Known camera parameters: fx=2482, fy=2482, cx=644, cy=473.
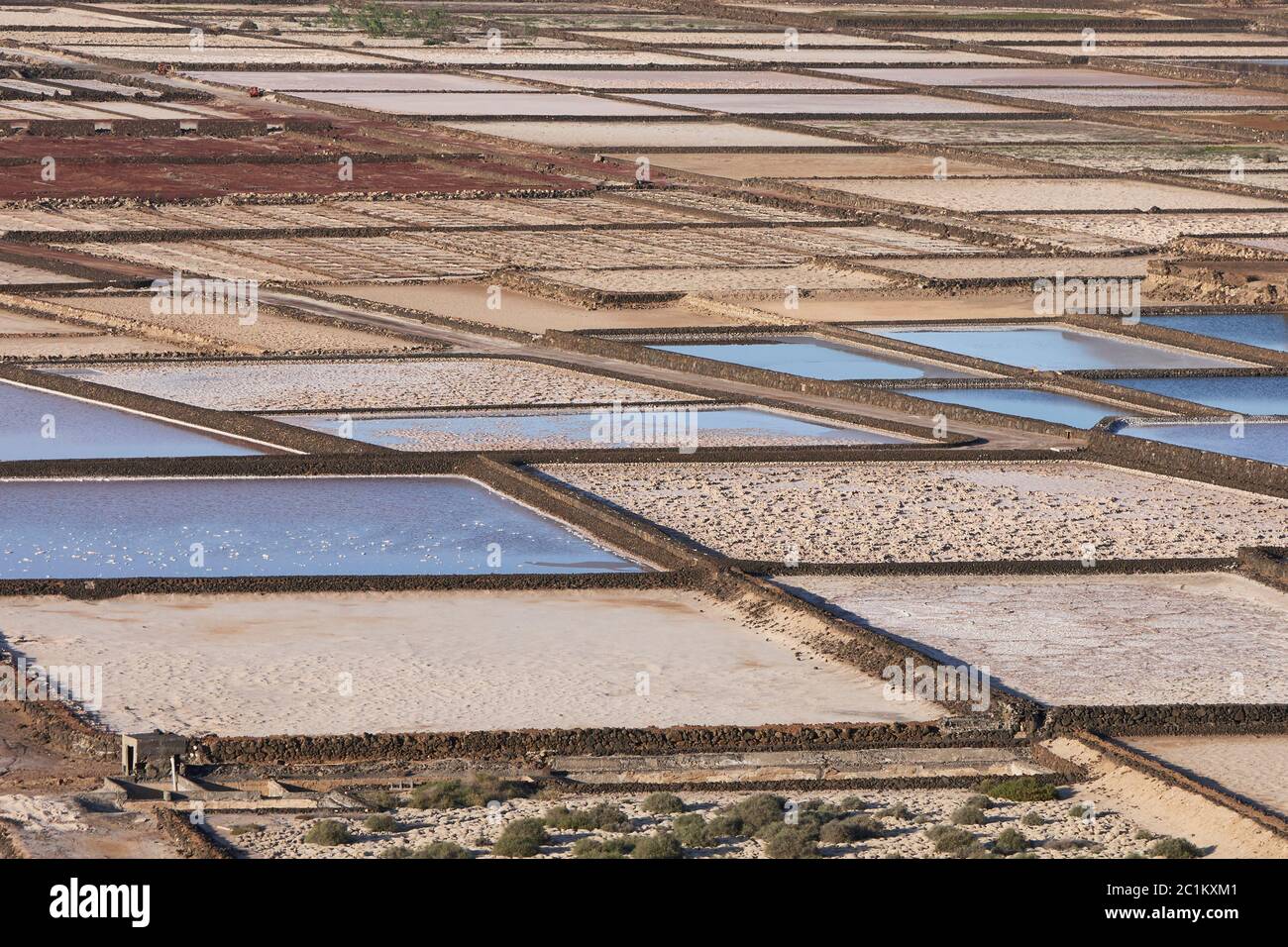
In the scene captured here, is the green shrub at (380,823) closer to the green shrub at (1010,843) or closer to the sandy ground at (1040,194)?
the green shrub at (1010,843)

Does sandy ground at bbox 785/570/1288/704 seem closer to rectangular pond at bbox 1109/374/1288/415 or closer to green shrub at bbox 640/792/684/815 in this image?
green shrub at bbox 640/792/684/815

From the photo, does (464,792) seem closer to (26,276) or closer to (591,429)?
(591,429)

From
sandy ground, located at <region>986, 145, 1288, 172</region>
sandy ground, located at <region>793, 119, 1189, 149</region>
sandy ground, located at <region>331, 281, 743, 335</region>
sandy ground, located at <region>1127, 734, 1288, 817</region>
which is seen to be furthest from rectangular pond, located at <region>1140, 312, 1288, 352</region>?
sandy ground, located at <region>793, 119, 1189, 149</region>

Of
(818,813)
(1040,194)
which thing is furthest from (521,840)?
(1040,194)

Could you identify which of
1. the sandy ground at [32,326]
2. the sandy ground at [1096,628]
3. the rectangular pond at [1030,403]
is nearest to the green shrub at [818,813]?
the sandy ground at [1096,628]
